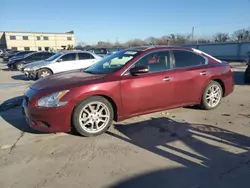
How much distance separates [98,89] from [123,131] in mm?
955

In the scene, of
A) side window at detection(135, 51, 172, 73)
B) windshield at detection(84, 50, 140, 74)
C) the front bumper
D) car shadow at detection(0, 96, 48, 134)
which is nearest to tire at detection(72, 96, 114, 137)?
the front bumper

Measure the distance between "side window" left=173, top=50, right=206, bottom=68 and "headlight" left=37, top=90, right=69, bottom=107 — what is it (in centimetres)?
257

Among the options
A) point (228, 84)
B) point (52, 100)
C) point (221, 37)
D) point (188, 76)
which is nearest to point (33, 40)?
point (221, 37)

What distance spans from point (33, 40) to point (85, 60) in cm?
7604

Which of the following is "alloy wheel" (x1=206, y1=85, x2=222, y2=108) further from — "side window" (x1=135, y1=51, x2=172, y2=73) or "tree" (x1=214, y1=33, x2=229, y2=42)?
"tree" (x1=214, y1=33, x2=229, y2=42)

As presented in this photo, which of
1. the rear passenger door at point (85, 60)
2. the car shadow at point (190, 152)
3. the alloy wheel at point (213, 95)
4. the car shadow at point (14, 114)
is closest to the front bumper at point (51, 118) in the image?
the car shadow at point (14, 114)

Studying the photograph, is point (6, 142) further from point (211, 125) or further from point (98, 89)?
point (211, 125)

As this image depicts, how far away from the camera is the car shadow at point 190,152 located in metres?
3.03

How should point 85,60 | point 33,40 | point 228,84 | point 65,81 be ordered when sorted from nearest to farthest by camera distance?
A: point 65,81, point 228,84, point 85,60, point 33,40

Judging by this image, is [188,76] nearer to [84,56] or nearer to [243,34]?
[84,56]

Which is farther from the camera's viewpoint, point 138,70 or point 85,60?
point 85,60

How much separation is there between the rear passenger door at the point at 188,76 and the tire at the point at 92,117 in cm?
161

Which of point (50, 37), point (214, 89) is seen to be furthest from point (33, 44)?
point (214, 89)

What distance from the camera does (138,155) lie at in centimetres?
375
